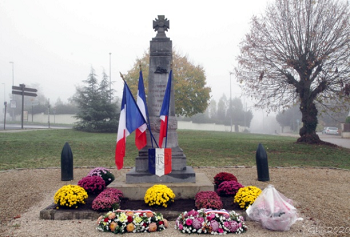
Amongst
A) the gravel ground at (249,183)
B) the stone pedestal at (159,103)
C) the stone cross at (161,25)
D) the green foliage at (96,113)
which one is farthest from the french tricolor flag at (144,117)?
the green foliage at (96,113)

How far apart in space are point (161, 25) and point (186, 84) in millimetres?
21672

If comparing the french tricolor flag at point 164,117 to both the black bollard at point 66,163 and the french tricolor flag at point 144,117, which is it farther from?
the black bollard at point 66,163

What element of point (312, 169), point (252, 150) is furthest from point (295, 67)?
point (312, 169)

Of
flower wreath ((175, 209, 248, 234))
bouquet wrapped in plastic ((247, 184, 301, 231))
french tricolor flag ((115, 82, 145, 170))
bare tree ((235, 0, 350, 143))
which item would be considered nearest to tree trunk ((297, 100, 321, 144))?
bare tree ((235, 0, 350, 143))

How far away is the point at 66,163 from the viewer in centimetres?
1025

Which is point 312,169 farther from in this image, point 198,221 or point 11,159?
point 11,159

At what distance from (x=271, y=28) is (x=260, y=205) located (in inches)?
655

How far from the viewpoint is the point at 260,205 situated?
18.7 feet

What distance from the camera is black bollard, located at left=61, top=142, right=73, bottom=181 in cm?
1013

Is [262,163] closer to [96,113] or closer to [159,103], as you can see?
[159,103]

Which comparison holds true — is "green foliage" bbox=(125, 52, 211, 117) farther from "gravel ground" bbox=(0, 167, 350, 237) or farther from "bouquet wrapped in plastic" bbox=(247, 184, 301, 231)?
"bouquet wrapped in plastic" bbox=(247, 184, 301, 231)

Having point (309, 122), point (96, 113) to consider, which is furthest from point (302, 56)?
point (96, 113)

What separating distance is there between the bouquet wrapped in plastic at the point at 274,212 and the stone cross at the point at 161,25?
5153 millimetres

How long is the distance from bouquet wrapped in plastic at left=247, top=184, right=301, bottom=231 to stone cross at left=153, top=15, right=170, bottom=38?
5.15 meters
